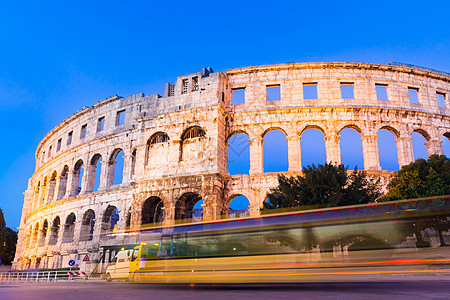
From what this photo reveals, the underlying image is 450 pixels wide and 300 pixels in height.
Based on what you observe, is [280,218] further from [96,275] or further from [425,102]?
[425,102]

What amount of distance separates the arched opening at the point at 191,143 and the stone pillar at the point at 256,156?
2.98 metres

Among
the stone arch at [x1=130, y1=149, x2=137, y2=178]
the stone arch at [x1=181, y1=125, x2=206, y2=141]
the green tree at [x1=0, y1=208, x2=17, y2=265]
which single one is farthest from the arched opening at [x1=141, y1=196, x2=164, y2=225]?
the green tree at [x1=0, y1=208, x2=17, y2=265]

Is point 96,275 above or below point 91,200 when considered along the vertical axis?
below

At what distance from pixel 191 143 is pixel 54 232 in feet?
50.5

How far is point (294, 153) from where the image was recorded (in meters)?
20.6

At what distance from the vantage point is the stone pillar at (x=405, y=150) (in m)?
20.8

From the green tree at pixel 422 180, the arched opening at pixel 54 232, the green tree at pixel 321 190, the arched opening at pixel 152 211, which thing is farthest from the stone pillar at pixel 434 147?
the arched opening at pixel 54 232

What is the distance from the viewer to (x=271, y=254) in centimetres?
775

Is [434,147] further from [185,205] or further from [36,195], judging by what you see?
[36,195]

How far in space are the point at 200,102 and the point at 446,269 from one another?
16511 millimetres

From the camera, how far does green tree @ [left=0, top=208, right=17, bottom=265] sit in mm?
43594

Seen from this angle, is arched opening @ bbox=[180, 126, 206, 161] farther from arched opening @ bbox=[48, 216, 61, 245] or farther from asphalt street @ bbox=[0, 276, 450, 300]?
arched opening @ bbox=[48, 216, 61, 245]

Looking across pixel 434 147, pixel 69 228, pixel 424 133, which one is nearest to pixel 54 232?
pixel 69 228

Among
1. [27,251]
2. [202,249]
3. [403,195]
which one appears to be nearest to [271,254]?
[202,249]
